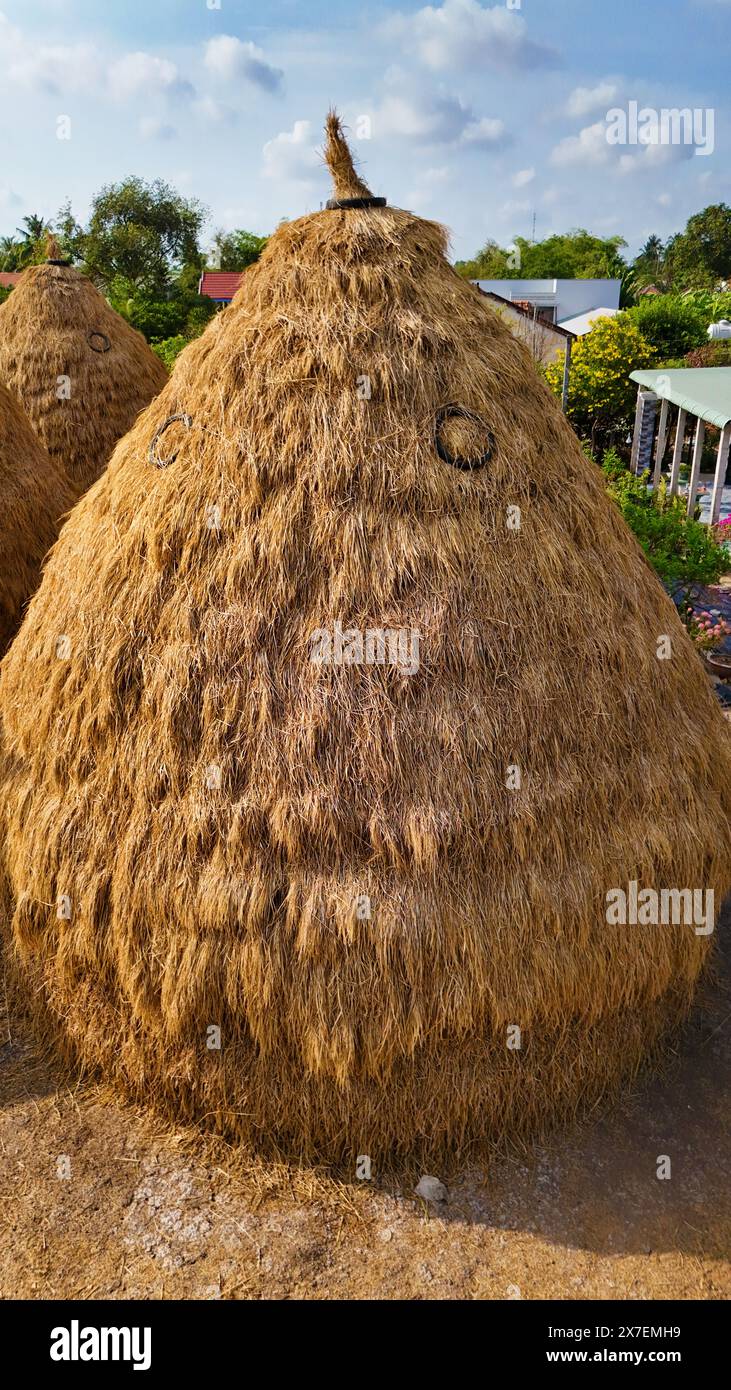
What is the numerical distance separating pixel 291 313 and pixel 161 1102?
13.8 ft

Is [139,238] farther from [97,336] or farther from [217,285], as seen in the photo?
[97,336]

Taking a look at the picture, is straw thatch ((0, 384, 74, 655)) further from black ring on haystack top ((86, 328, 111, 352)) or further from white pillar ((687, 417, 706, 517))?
white pillar ((687, 417, 706, 517))

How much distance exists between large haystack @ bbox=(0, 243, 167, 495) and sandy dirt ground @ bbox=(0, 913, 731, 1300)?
8875mm

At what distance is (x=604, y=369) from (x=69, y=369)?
15228mm

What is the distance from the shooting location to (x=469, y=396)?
4.28 metres

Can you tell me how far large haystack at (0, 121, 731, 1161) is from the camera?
3926mm

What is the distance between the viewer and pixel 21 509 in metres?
7.46

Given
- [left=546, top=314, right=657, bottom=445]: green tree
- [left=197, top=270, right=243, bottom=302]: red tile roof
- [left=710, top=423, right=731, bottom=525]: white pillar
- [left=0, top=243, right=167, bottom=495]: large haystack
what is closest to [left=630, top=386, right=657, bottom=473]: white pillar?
[left=546, top=314, right=657, bottom=445]: green tree

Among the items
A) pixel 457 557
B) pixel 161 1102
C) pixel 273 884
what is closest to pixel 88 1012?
pixel 161 1102

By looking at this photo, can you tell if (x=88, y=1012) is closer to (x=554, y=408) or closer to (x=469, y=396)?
(x=469, y=396)

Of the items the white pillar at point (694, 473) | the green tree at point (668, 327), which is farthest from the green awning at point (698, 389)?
the green tree at point (668, 327)

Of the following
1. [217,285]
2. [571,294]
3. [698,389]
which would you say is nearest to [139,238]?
[217,285]

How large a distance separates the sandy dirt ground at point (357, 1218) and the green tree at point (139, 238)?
39.1 meters

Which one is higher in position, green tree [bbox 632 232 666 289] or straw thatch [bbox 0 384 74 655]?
green tree [bbox 632 232 666 289]
